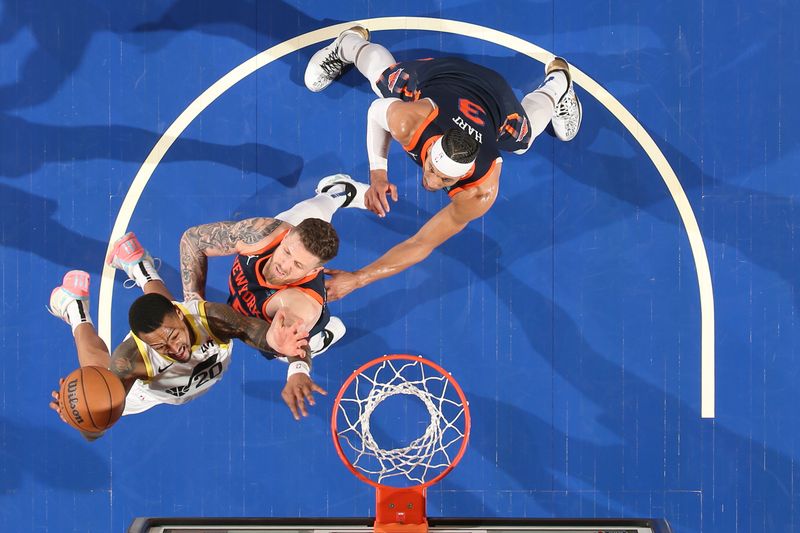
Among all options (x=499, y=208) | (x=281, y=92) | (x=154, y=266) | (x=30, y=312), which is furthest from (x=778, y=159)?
(x=30, y=312)

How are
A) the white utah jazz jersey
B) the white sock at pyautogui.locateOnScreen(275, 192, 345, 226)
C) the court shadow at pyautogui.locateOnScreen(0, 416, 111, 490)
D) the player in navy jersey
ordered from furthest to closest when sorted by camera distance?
the court shadow at pyautogui.locateOnScreen(0, 416, 111, 490), the white sock at pyautogui.locateOnScreen(275, 192, 345, 226), the player in navy jersey, the white utah jazz jersey

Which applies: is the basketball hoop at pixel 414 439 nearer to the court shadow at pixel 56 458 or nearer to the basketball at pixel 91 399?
the basketball at pixel 91 399

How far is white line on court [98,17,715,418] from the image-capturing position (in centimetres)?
631

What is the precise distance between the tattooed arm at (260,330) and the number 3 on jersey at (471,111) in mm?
2093

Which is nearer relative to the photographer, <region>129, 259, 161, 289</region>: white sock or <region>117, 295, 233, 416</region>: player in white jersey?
<region>117, 295, 233, 416</region>: player in white jersey

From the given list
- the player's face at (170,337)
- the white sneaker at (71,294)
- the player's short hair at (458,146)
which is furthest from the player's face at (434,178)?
the white sneaker at (71,294)

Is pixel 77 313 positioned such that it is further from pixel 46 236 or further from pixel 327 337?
pixel 327 337

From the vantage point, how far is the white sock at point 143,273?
6.15m

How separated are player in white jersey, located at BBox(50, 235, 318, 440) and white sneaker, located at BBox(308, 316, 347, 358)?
0.39m

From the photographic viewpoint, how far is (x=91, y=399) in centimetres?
502

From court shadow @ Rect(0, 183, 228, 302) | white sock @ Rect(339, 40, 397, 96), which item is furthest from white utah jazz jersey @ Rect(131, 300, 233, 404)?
white sock @ Rect(339, 40, 397, 96)

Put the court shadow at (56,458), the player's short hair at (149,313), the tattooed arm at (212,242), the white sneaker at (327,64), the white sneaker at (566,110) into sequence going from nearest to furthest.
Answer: the player's short hair at (149,313) → the tattooed arm at (212,242) → the white sneaker at (566,110) → the white sneaker at (327,64) → the court shadow at (56,458)

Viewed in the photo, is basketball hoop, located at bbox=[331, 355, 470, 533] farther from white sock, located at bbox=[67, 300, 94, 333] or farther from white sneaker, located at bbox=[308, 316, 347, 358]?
white sock, located at bbox=[67, 300, 94, 333]

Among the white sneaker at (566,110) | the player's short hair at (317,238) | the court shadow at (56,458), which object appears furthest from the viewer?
the court shadow at (56,458)
